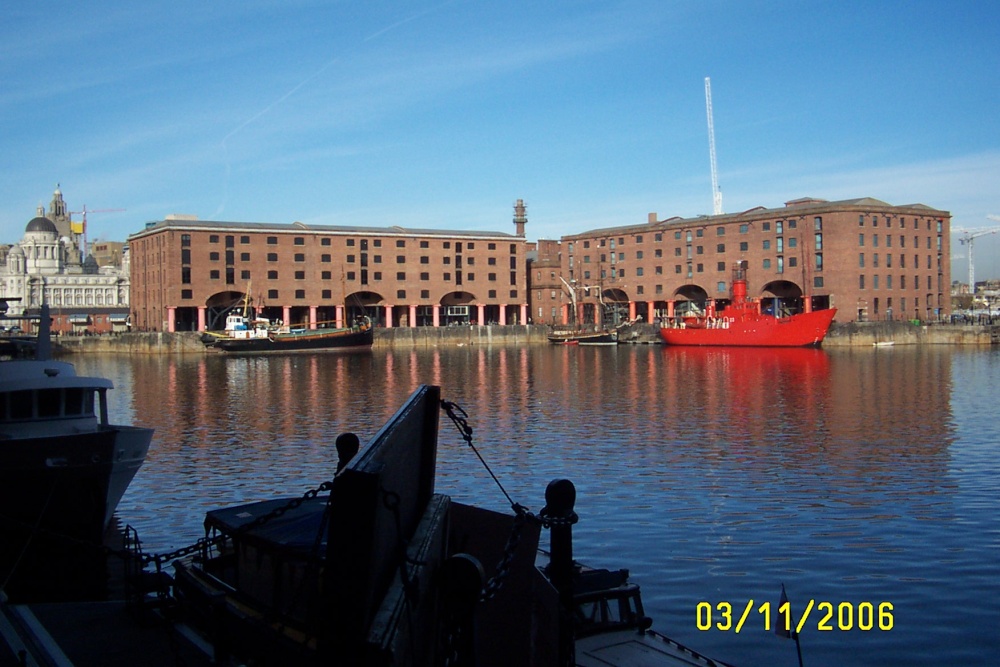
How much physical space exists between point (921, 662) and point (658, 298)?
→ 106 meters

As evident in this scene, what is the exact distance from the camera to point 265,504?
10.8m

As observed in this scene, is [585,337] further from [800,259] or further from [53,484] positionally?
[53,484]

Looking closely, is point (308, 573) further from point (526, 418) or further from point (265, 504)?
point (526, 418)

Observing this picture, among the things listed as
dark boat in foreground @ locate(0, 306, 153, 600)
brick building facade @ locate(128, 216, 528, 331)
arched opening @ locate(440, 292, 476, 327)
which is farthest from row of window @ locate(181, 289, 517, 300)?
dark boat in foreground @ locate(0, 306, 153, 600)

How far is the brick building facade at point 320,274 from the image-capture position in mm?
106500

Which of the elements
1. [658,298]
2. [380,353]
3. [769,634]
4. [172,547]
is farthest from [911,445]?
[658,298]

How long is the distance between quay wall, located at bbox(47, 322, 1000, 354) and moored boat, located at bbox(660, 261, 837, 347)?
13.6 feet

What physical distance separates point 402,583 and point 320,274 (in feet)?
351

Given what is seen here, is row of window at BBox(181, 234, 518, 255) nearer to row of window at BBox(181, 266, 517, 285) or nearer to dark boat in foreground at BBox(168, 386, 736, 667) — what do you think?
row of window at BBox(181, 266, 517, 285)

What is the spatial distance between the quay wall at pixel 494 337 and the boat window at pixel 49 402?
288 feet

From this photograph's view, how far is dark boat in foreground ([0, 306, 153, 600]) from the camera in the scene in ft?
54.8
